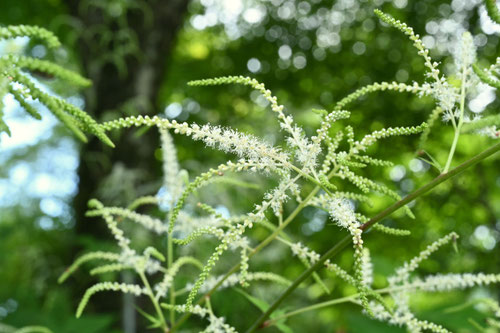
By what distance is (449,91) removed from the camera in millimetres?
719

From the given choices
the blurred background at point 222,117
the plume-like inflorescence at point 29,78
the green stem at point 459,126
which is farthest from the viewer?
the blurred background at point 222,117

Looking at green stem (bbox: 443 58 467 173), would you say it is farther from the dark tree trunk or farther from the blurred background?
the dark tree trunk

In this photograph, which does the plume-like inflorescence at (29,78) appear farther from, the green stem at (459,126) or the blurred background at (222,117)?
the blurred background at (222,117)

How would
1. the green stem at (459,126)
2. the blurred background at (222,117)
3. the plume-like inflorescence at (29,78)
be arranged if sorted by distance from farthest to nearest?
1. the blurred background at (222,117)
2. the green stem at (459,126)
3. the plume-like inflorescence at (29,78)

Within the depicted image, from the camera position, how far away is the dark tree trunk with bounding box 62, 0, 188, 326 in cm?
313

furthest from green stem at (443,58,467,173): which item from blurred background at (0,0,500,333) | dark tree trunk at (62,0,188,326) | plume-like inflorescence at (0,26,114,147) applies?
dark tree trunk at (62,0,188,326)

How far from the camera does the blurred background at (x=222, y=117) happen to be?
3.08 meters

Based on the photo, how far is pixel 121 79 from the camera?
10.6 ft

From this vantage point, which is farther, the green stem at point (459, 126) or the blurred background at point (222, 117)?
the blurred background at point (222, 117)

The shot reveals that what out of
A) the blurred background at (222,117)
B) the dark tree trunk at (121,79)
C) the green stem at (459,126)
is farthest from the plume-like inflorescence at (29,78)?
the dark tree trunk at (121,79)

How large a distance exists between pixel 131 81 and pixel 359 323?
2142 mm

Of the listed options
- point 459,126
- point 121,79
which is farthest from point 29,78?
point 121,79

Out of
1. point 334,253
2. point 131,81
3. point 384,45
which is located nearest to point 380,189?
point 334,253

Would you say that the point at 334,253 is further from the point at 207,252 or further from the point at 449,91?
the point at 207,252
